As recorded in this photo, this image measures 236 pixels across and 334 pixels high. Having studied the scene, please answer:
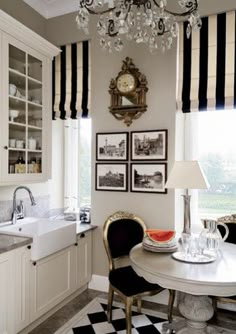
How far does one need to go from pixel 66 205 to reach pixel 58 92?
147 cm

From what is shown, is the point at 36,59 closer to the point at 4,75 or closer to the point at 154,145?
the point at 4,75

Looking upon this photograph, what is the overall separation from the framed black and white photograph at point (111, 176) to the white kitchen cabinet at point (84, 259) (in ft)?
1.90

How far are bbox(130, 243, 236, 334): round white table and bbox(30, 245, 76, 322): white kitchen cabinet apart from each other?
2.96 feet

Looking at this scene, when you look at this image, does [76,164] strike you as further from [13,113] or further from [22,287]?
[22,287]

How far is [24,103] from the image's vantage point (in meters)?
2.78

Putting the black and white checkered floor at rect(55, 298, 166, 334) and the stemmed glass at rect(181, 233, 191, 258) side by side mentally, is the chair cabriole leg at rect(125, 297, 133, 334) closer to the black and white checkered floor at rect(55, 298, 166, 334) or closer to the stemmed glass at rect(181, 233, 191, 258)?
the black and white checkered floor at rect(55, 298, 166, 334)

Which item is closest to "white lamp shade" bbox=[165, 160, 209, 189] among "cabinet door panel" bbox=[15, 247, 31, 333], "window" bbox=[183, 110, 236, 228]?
"window" bbox=[183, 110, 236, 228]

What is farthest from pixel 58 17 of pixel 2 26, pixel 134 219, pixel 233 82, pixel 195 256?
pixel 195 256

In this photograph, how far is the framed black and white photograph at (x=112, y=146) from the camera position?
308cm

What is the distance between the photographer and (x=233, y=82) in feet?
8.77

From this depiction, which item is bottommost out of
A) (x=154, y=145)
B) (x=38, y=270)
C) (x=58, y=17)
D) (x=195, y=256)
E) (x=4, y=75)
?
(x=38, y=270)

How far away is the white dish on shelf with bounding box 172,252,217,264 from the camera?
6.32 ft

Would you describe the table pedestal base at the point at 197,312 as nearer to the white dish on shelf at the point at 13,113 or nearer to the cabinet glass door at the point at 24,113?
the cabinet glass door at the point at 24,113

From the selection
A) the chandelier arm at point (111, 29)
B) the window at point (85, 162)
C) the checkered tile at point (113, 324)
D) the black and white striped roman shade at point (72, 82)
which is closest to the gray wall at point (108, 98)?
the black and white striped roman shade at point (72, 82)
